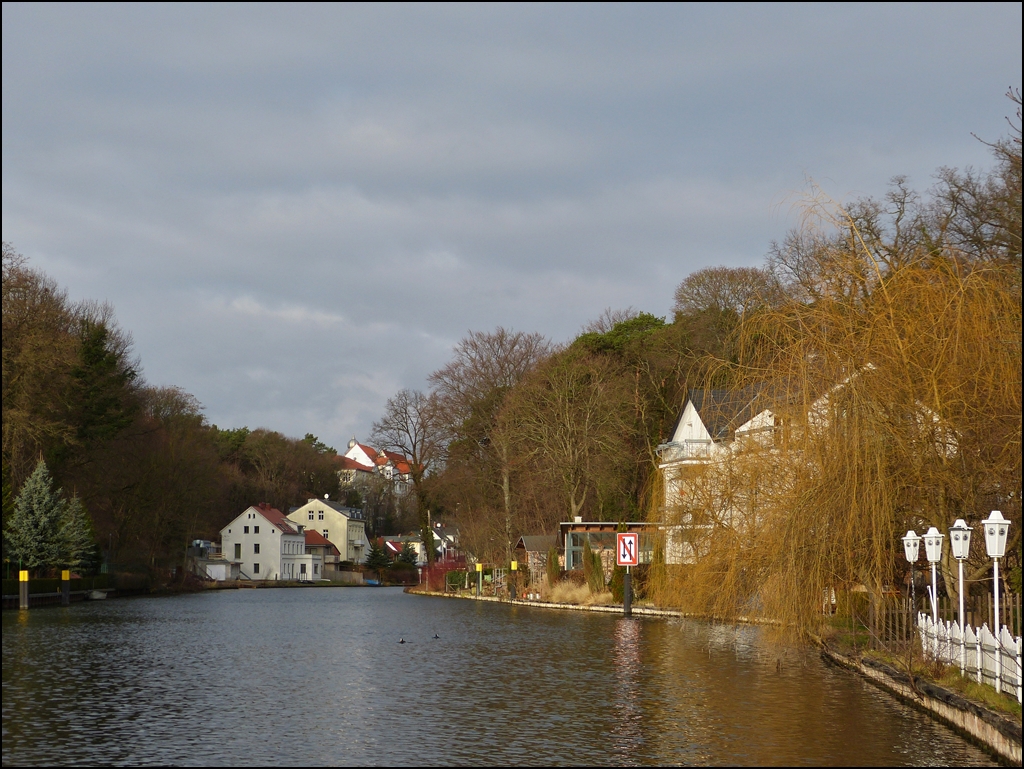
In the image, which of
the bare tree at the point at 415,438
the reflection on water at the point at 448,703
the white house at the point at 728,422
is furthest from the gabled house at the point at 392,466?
the white house at the point at 728,422

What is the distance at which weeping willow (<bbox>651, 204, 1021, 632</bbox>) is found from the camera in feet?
59.1

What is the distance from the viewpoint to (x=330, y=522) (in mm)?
121250

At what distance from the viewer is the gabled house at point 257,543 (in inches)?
4166

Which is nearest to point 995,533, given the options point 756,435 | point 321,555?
point 756,435

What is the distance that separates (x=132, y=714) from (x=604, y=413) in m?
42.4

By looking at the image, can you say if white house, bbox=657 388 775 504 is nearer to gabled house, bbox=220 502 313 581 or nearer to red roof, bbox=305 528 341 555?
gabled house, bbox=220 502 313 581

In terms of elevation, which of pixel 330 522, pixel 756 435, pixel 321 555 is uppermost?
pixel 756 435

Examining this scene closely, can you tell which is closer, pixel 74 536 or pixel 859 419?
pixel 859 419

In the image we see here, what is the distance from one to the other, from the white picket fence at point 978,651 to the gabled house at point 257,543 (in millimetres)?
92575

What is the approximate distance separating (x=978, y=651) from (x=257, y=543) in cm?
9667

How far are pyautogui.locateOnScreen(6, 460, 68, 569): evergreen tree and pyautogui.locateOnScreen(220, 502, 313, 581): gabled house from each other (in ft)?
175

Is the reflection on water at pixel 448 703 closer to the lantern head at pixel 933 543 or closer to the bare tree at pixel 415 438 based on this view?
the lantern head at pixel 933 543

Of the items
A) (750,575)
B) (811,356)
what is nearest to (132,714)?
(750,575)

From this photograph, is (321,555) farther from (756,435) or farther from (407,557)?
(756,435)
